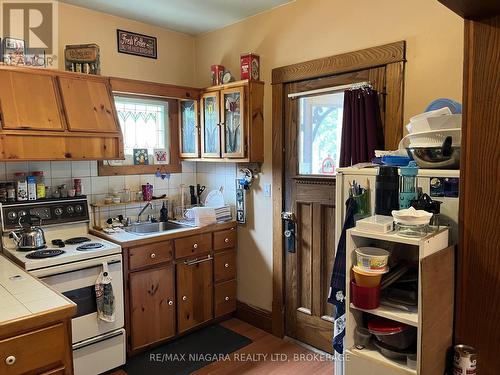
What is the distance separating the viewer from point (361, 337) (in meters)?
1.47

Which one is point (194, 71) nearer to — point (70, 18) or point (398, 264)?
point (70, 18)

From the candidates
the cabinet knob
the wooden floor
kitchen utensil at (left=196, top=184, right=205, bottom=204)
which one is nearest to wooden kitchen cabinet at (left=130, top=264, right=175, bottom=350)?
the wooden floor

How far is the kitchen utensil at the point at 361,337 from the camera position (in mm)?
1469

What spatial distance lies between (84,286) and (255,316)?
148 centimetres

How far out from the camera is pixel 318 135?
2.82m

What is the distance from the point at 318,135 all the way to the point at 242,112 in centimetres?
64

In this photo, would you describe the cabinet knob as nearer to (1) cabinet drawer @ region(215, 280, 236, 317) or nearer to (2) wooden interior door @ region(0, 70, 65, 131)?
(2) wooden interior door @ region(0, 70, 65, 131)

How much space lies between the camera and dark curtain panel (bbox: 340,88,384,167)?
2.35 m

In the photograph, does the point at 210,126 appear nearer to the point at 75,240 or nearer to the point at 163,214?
the point at 163,214

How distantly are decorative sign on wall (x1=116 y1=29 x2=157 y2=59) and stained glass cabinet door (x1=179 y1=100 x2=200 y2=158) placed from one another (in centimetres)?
51

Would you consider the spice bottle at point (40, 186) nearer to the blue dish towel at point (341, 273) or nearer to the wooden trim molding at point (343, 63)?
the wooden trim molding at point (343, 63)

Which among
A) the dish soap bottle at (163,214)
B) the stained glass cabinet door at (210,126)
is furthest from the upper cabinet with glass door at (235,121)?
the dish soap bottle at (163,214)

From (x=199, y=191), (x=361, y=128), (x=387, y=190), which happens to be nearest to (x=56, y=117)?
(x=199, y=191)

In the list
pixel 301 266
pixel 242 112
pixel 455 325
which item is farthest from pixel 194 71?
pixel 455 325
